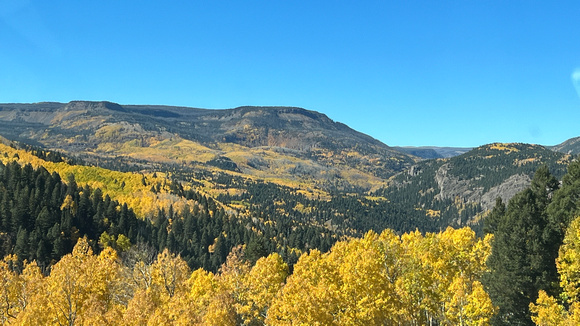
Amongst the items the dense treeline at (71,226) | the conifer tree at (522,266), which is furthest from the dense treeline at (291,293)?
the dense treeline at (71,226)

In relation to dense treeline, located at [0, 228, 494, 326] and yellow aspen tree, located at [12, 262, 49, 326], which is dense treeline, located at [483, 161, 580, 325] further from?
yellow aspen tree, located at [12, 262, 49, 326]

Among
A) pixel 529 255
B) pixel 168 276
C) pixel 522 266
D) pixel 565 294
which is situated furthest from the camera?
pixel 168 276

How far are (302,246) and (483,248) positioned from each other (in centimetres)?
13258

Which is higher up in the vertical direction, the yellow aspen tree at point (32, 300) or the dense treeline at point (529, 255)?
the dense treeline at point (529, 255)

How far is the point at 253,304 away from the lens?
50.3 meters

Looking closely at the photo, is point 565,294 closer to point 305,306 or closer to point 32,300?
point 305,306

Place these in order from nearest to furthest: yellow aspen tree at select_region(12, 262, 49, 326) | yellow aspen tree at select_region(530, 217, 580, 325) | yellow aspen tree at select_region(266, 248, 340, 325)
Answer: yellow aspen tree at select_region(266, 248, 340, 325)
yellow aspen tree at select_region(12, 262, 49, 326)
yellow aspen tree at select_region(530, 217, 580, 325)

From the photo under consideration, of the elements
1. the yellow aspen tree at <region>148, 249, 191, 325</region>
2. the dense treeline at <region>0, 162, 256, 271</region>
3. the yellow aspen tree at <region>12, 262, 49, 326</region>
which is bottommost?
the dense treeline at <region>0, 162, 256, 271</region>

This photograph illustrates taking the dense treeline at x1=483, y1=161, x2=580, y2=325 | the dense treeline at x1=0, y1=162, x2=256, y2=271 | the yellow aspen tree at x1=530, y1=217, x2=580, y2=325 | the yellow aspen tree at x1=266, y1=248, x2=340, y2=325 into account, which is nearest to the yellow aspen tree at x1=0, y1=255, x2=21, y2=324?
the yellow aspen tree at x1=266, y1=248, x2=340, y2=325

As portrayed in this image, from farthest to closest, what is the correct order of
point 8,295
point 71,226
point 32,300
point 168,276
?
1. point 71,226
2. point 168,276
3. point 8,295
4. point 32,300

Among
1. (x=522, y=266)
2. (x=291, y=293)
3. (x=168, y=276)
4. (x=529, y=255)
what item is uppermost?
(x=529, y=255)

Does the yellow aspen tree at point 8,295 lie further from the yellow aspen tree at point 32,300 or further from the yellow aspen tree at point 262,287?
the yellow aspen tree at point 262,287

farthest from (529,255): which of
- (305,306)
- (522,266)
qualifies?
(305,306)

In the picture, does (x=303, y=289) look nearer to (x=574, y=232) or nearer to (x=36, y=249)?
(x=574, y=232)
